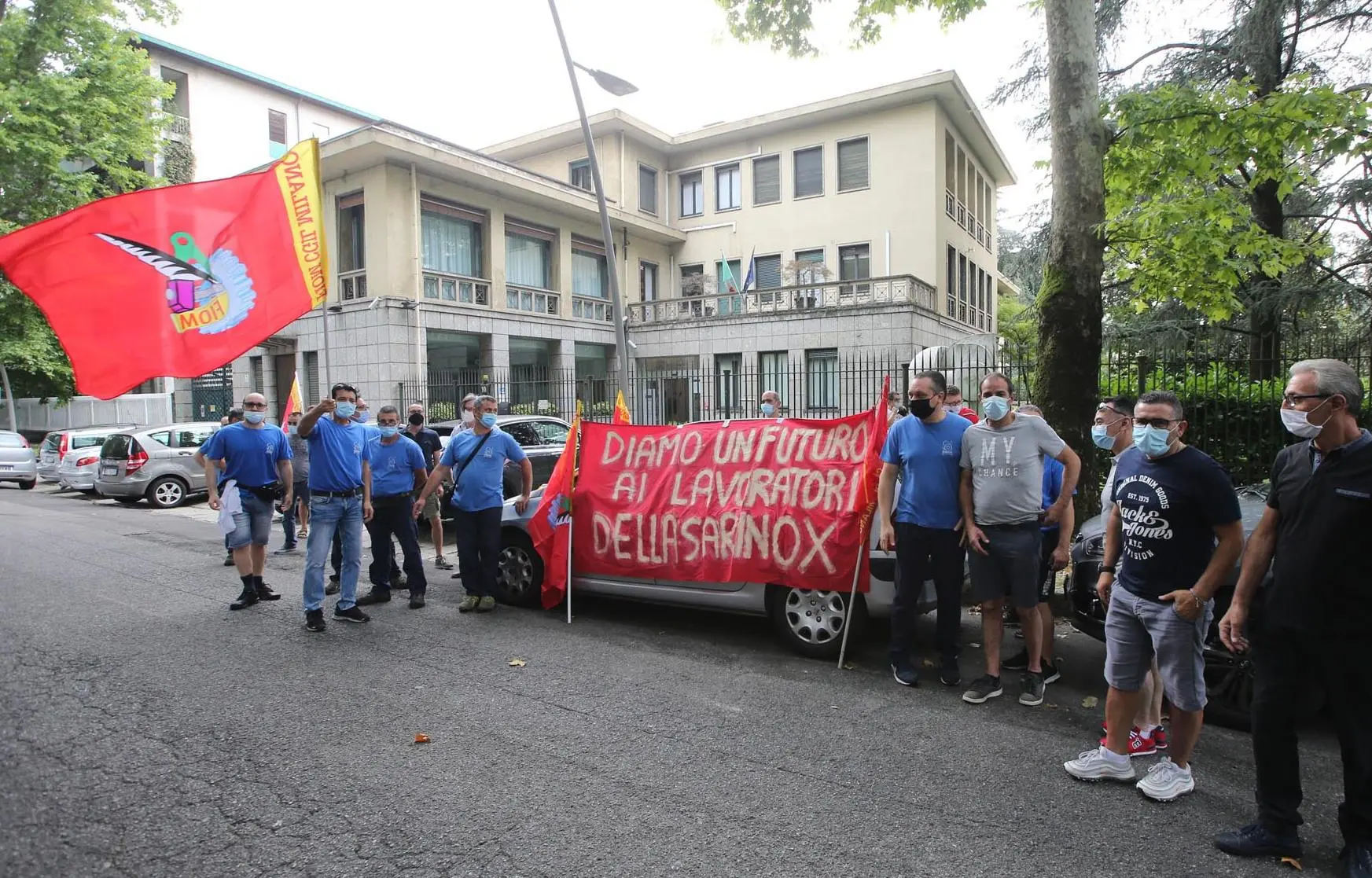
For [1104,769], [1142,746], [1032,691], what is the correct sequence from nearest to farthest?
[1104,769] < [1142,746] < [1032,691]

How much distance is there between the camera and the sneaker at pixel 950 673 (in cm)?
490

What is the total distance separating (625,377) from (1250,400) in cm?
837

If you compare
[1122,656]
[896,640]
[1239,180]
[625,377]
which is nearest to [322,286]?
[896,640]

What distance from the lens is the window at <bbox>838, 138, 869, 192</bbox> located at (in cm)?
2578

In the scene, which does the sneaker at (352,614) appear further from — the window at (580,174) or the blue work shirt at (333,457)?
the window at (580,174)

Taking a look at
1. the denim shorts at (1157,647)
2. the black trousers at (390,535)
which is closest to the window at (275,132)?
the black trousers at (390,535)

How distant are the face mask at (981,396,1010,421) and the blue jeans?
517cm

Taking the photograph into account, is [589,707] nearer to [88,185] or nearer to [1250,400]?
[1250,400]

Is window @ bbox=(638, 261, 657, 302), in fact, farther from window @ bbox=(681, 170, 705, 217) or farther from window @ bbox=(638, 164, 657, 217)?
window @ bbox=(681, 170, 705, 217)

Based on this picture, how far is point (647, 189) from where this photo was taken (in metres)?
28.9

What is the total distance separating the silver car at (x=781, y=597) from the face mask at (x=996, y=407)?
1.12 meters

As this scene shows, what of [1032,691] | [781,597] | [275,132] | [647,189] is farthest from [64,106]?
[1032,691]

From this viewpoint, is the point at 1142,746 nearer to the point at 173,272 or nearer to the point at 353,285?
the point at 173,272

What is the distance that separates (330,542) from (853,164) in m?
23.7
